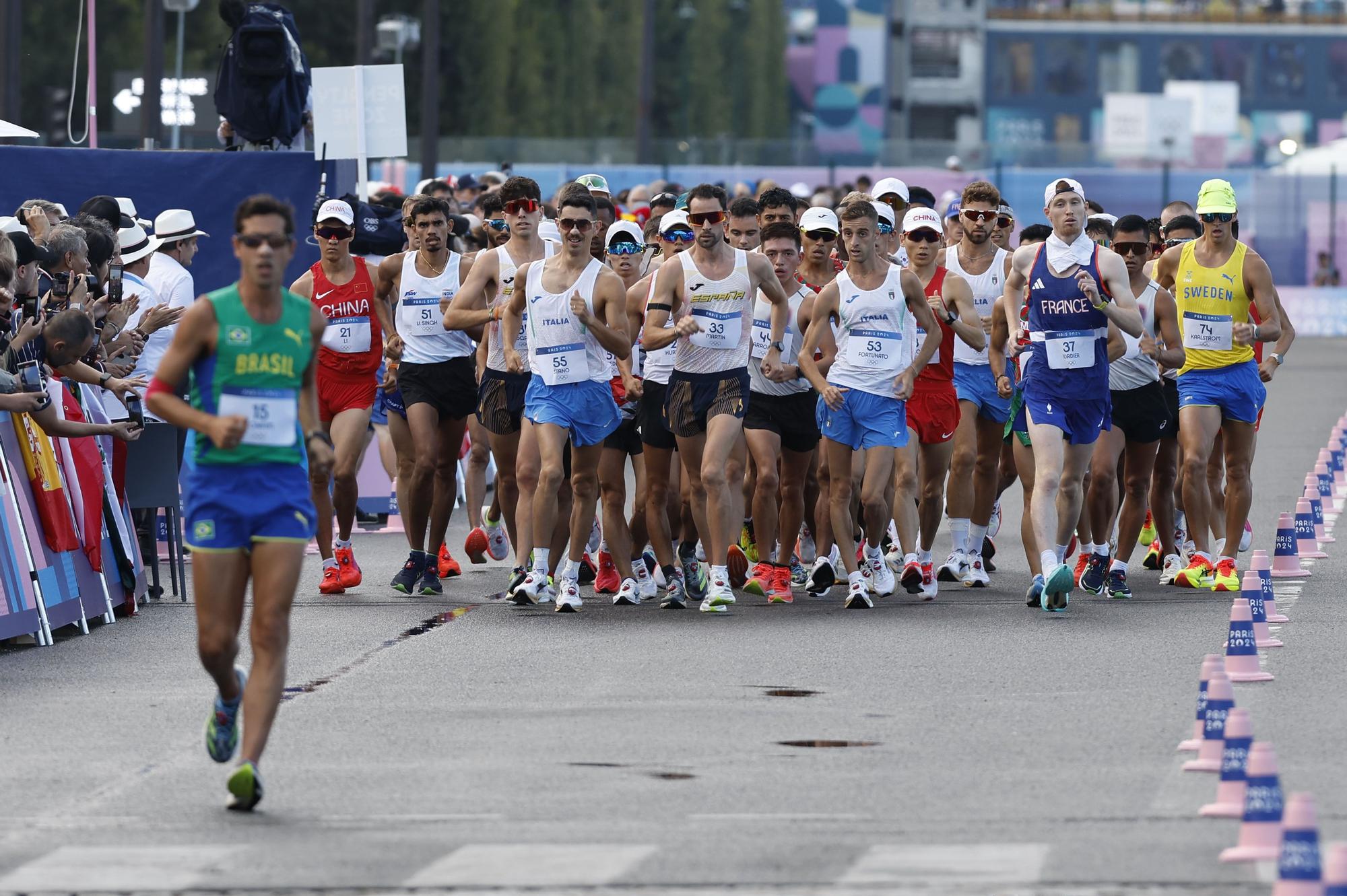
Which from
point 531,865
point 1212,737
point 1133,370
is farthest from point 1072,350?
point 531,865

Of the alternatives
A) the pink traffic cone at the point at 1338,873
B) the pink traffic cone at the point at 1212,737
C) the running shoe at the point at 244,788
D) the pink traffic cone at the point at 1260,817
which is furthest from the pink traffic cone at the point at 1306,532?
the pink traffic cone at the point at 1338,873

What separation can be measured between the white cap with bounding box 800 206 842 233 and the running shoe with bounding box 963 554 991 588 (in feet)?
6.28

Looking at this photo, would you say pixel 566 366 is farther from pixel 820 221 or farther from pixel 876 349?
pixel 820 221

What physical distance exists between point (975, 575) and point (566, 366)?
265 centimetres

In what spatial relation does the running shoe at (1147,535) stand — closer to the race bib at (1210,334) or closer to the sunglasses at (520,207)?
the race bib at (1210,334)

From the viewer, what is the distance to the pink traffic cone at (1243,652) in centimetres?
1020

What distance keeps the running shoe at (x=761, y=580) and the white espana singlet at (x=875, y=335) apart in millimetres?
1070

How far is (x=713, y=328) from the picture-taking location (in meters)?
12.8

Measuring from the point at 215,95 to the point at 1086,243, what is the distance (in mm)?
7724

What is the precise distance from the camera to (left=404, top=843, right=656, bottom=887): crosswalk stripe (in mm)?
6855

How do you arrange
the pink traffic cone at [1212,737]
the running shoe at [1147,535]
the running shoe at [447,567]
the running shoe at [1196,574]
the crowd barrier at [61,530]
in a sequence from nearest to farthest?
the pink traffic cone at [1212,737] < the crowd barrier at [61,530] < the running shoe at [1196,574] < the running shoe at [447,567] < the running shoe at [1147,535]

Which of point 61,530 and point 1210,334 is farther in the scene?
point 1210,334

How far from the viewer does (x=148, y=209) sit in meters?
18.1

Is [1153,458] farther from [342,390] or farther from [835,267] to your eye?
[342,390]
